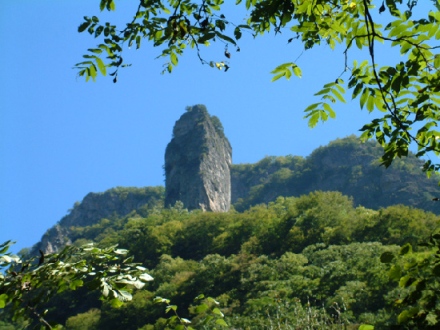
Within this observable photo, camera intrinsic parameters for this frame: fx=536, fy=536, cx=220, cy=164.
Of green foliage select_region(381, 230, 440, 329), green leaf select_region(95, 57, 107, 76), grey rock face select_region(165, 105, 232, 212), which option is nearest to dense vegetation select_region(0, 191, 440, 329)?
green leaf select_region(95, 57, 107, 76)

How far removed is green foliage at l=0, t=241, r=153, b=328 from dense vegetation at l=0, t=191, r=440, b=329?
1390 cm

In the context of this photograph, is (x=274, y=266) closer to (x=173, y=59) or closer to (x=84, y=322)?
(x=84, y=322)

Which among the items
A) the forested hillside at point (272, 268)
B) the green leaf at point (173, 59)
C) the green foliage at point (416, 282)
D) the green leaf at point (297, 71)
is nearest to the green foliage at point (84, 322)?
the forested hillside at point (272, 268)

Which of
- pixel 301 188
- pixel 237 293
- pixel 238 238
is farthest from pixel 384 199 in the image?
pixel 237 293

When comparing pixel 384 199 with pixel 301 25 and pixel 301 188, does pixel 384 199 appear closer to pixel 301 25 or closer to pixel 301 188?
pixel 301 188

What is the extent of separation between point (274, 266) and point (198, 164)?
66.4 metres

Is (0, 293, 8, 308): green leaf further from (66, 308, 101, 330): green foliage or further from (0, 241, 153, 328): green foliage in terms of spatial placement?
(66, 308, 101, 330): green foliage

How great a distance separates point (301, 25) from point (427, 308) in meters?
1.62

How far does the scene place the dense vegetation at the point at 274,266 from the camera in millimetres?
23578

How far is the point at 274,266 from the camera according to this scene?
32.8 meters

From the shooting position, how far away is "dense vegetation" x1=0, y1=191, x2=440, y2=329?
928 inches

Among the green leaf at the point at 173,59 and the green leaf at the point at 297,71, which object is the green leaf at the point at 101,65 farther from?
the green leaf at the point at 297,71

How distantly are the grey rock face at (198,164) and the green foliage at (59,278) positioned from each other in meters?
88.7

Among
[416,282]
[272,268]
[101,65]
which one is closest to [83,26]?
[101,65]
